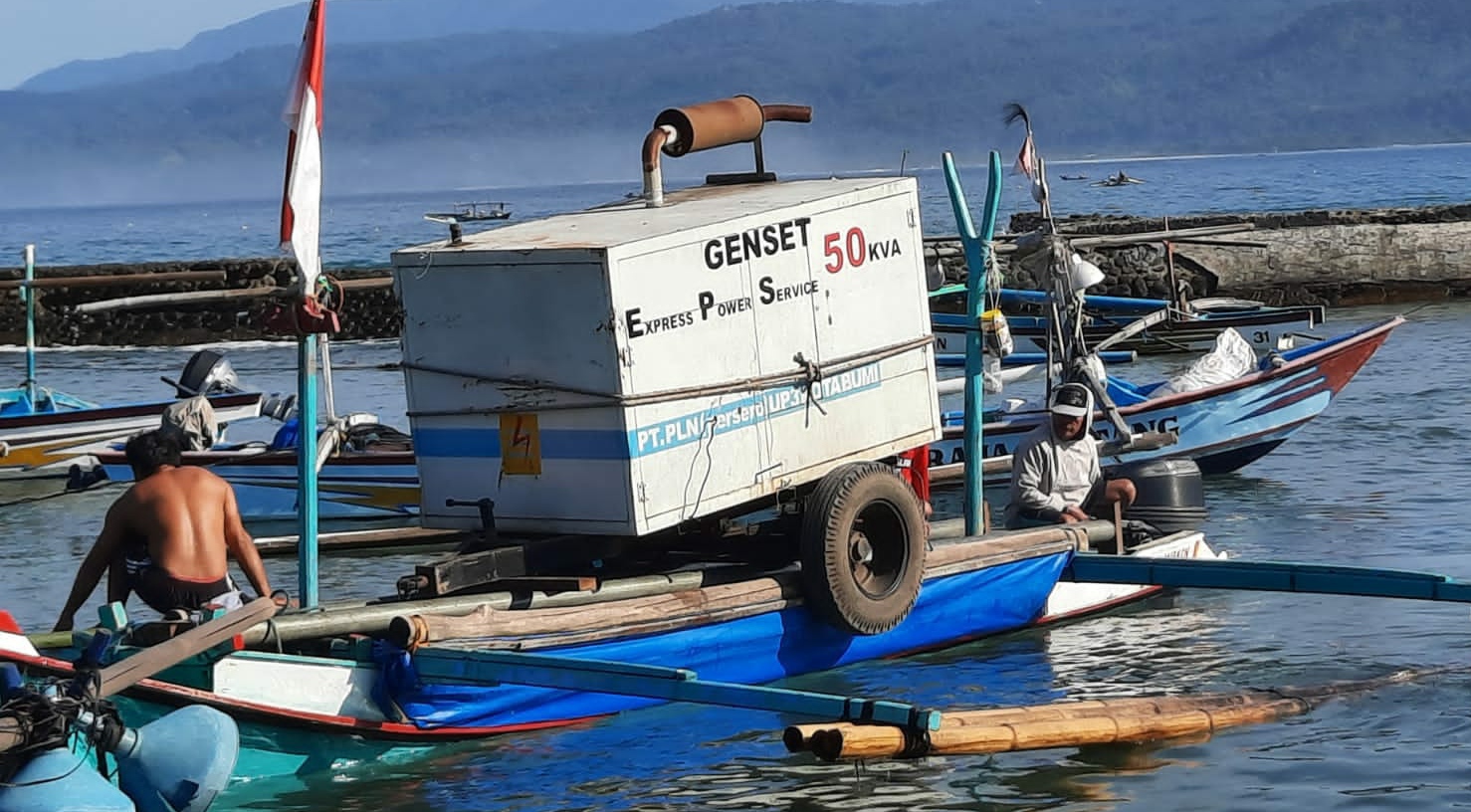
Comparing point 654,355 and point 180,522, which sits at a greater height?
point 654,355

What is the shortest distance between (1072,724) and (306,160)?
448 centimetres

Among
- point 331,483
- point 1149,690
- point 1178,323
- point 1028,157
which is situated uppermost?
point 1028,157

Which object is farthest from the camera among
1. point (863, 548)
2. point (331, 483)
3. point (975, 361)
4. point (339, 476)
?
point (331, 483)

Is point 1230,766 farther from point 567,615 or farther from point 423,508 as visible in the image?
point 423,508

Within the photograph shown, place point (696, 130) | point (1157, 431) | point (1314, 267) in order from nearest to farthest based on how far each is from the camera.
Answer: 1. point (696, 130)
2. point (1157, 431)
3. point (1314, 267)

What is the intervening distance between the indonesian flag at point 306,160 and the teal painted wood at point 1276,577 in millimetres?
5255

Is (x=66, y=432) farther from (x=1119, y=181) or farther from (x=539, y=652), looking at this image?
(x=1119, y=181)

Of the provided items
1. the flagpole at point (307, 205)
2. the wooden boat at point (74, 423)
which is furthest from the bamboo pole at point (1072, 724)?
the wooden boat at point (74, 423)

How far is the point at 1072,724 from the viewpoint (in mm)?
9492

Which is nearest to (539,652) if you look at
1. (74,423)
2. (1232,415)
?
(1232,415)

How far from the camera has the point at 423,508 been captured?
10.9 meters

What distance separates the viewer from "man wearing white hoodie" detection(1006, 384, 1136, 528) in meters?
13.0

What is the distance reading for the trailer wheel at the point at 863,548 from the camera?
35.2ft

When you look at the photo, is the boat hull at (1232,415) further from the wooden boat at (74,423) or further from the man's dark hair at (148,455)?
the man's dark hair at (148,455)
